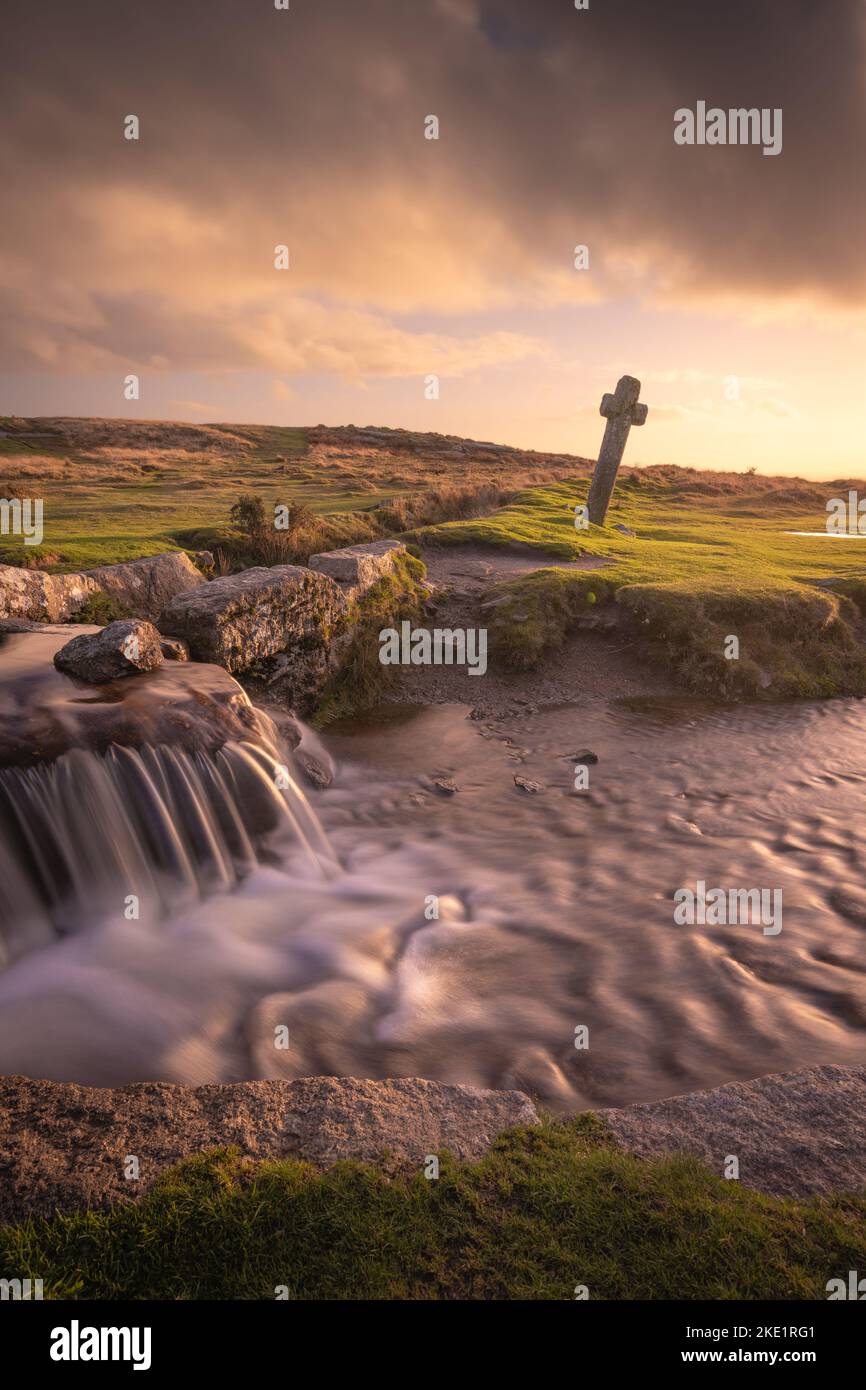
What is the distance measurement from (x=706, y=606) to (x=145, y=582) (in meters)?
11.0

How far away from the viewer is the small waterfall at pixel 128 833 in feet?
23.3

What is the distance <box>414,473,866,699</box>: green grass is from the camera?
1477cm

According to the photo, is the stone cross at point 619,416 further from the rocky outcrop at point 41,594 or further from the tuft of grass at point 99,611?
the rocky outcrop at point 41,594

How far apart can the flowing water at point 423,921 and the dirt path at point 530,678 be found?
2610 mm

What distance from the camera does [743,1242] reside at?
358cm

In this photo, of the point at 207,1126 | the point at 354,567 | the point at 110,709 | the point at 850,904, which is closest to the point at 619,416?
the point at 354,567

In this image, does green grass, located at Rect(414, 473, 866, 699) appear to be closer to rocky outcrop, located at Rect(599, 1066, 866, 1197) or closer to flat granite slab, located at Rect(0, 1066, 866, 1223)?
rocky outcrop, located at Rect(599, 1066, 866, 1197)

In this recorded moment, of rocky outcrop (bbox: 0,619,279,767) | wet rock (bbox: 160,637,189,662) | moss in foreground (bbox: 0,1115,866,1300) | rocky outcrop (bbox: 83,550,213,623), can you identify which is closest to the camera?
moss in foreground (bbox: 0,1115,866,1300)

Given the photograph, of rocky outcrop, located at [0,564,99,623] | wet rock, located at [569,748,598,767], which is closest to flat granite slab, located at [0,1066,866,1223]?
wet rock, located at [569,748,598,767]

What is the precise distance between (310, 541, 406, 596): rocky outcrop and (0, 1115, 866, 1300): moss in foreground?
11024mm

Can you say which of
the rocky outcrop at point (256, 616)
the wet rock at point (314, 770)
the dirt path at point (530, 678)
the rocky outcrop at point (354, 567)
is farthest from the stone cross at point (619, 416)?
the wet rock at point (314, 770)

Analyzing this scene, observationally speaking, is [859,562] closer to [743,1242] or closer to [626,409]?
[626,409]
